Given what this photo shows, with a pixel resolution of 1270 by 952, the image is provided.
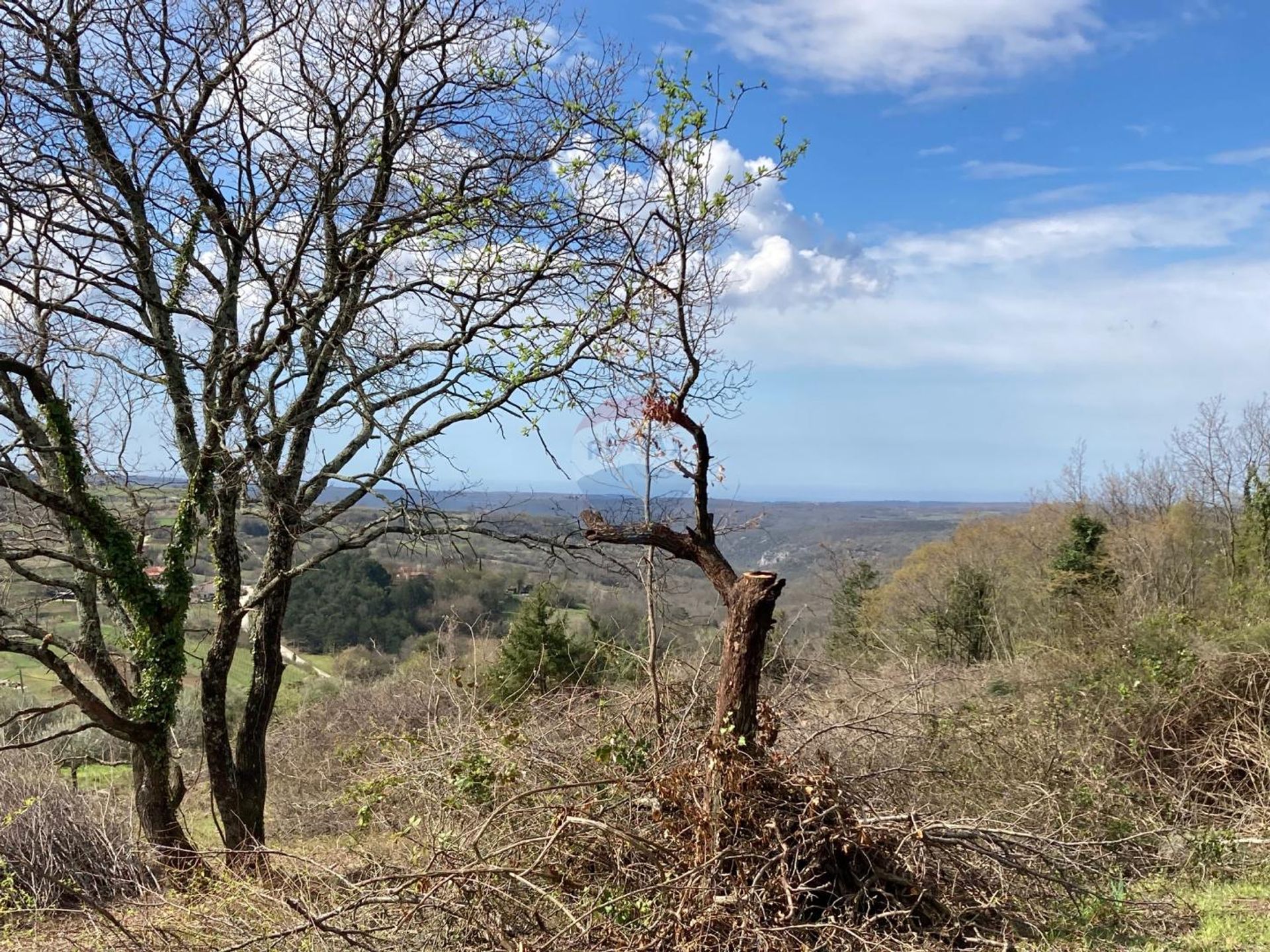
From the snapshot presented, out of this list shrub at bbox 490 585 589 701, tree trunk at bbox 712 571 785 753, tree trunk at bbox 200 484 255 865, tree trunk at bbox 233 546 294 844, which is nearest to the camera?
tree trunk at bbox 712 571 785 753

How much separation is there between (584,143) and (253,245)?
9.91 ft

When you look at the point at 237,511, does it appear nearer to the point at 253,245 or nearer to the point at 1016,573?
the point at 253,245

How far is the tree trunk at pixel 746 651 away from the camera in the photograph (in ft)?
15.1

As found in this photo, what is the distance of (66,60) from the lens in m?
7.36

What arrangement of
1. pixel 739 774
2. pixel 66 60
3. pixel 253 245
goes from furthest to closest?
pixel 253 245, pixel 66 60, pixel 739 774

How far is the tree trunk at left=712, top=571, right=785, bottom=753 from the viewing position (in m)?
4.59

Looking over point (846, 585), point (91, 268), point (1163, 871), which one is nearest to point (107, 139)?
point (91, 268)

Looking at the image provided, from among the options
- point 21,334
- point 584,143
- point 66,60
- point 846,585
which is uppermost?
point 66,60

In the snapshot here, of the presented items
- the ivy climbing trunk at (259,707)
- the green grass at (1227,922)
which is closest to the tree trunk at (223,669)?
the ivy climbing trunk at (259,707)

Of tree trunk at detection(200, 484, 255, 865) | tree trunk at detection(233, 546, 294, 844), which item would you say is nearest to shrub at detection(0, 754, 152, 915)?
tree trunk at detection(200, 484, 255, 865)

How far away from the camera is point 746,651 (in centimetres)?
466

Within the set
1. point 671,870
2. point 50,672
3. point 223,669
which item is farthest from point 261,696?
point 671,870

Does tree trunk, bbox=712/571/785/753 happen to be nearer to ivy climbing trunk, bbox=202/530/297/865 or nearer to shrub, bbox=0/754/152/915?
ivy climbing trunk, bbox=202/530/297/865

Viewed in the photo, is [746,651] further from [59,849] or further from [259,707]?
[59,849]
